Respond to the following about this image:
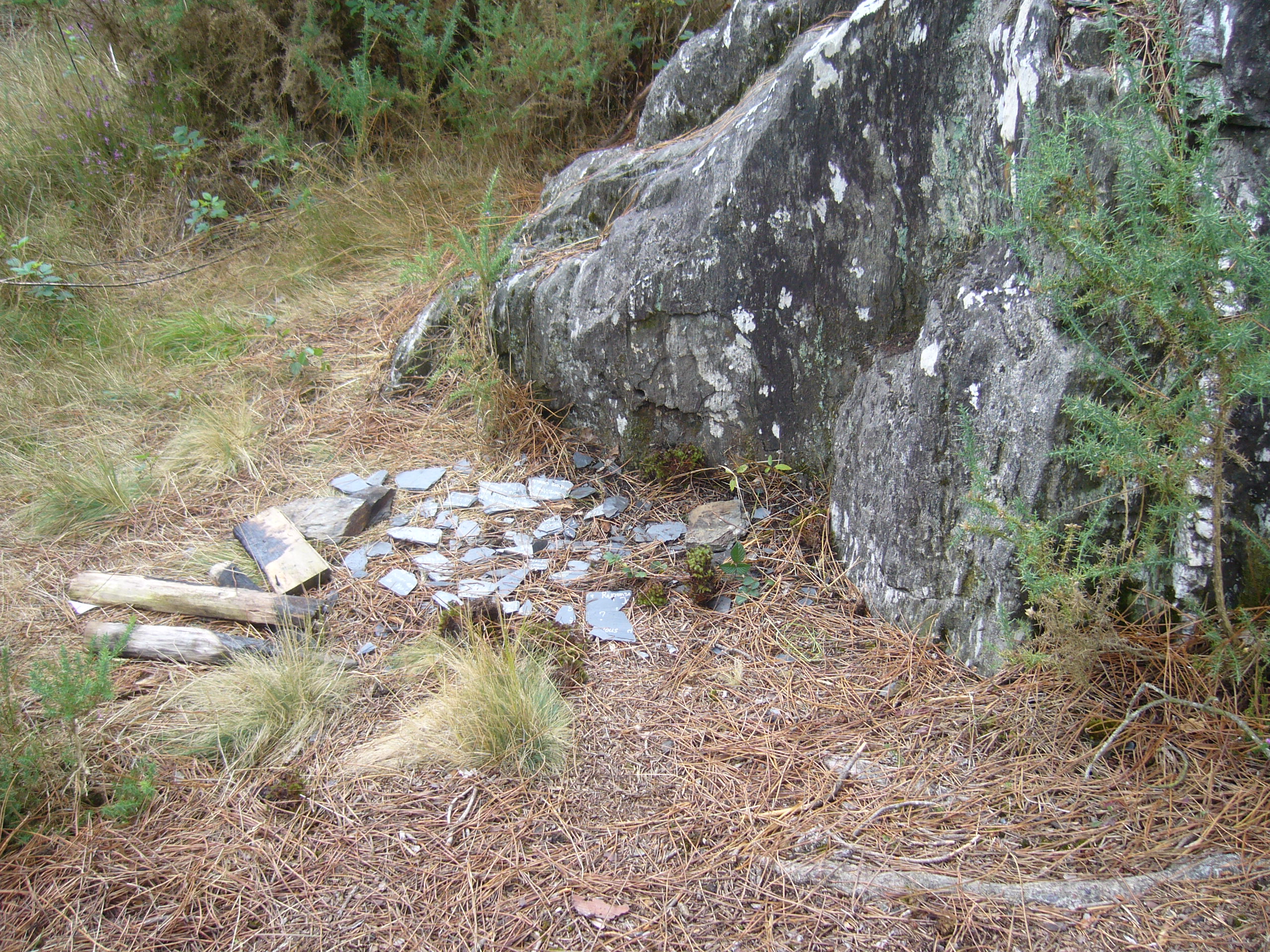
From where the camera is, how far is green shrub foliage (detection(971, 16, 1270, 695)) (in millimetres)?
1750

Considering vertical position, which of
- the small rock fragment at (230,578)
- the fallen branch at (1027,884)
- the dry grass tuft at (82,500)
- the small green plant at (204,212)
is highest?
the small green plant at (204,212)

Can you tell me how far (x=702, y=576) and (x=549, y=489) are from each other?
97 centimetres

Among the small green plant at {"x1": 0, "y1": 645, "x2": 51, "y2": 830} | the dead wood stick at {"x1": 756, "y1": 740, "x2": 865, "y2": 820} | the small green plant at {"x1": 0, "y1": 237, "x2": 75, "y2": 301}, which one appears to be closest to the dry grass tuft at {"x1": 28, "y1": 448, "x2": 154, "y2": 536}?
the small green plant at {"x1": 0, "y1": 645, "x2": 51, "y2": 830}

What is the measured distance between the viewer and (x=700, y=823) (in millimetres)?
2035

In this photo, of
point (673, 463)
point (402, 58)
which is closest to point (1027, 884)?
point (673, 463)

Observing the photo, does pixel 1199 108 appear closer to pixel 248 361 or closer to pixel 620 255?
pixel 620 255

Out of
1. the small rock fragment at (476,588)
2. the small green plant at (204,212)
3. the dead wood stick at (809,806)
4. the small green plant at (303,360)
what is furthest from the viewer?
the small green plant at (204,212)

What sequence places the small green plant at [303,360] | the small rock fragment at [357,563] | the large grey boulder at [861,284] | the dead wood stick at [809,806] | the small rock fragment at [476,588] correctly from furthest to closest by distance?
1. the small green plant at [303,360]
2. the small rock fragment at [357,563]
3. the small rock fragment at [476,588]
4. the large grey boulder at [861,284]
5. the dead wood stick at [809,806]

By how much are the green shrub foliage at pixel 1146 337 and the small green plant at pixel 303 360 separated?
3.41 meters

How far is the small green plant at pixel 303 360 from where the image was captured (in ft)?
13.8

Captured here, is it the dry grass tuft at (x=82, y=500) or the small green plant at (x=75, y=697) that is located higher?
the dry grass tuft at (x=82, y=500)

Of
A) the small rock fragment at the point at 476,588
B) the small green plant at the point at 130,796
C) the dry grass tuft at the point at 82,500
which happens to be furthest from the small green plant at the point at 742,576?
the dry grass tuft at the point at 82,500

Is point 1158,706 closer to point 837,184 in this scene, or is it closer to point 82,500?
point 837,184

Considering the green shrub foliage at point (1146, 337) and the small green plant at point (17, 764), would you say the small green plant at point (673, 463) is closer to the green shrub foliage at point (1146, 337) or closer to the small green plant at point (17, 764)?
the green shrub foliage at point (1146, 337)
